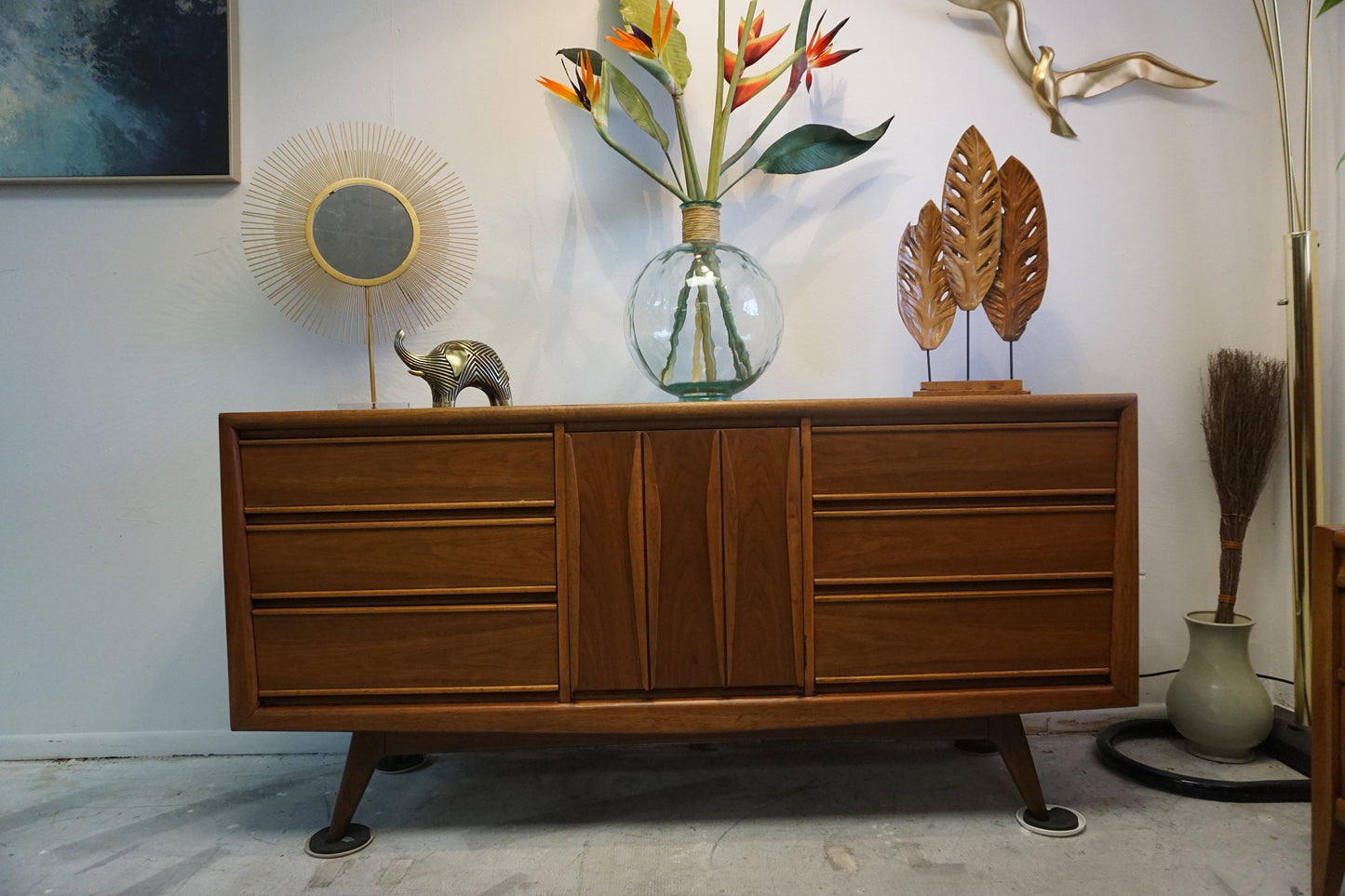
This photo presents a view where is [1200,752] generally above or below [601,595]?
below

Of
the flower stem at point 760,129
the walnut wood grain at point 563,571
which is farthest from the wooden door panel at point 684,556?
the flower stem at point 760,129

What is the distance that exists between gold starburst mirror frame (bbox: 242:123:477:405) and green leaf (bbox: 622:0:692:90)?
575mm

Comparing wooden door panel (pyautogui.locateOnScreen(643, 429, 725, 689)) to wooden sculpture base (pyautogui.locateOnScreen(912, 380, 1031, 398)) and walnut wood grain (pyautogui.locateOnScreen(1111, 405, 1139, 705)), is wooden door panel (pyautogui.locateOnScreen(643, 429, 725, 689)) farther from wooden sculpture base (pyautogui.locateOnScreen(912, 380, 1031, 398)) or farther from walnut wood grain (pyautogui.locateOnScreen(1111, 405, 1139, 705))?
walnut wood grain (pyautogui.locateOnScreen(1111, 405, 1139, 705))

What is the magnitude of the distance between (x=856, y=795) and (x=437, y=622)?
3.15 feet

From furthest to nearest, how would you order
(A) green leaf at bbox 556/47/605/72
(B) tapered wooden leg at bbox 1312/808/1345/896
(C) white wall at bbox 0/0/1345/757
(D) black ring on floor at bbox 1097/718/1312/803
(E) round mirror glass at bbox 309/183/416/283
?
(C) white wall at bbox 0/0/1345/757, (A) green leaf at bbox 556/47/605/72, (E) round mirror glass at bbox 309/183/416/283, (D) black ring on floor at bbox 1097/718/1312/803, (B) tapered wooden leg at bbox 1312/808/1345/896

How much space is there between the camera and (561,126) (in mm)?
2043

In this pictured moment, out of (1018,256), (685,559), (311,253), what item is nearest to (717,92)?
(1018,256)

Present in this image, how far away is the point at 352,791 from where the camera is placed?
1594 millimetres

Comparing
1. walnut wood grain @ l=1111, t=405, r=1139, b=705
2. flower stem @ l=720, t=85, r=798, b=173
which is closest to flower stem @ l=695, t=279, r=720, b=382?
flower stem @ l=720, t=85, r=798, b=173

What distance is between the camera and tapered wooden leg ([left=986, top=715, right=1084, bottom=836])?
63.4 inches

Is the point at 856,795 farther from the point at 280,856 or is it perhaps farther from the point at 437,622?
the point at 280,856

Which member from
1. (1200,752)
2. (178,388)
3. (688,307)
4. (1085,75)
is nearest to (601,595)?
(688,307)

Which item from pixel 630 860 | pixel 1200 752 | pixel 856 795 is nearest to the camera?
pixel 630 860

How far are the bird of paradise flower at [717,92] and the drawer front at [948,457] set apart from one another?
1.13 feet
